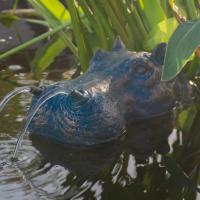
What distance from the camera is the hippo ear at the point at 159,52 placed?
1567 millimetres

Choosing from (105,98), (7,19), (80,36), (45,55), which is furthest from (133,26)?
(7,19)

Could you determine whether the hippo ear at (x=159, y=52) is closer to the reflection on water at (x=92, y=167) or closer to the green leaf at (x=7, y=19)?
the reflection on water at (x=92, y=167)

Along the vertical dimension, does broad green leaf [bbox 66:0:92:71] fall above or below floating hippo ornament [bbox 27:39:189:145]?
above

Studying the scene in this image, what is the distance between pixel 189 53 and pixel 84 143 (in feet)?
1.31

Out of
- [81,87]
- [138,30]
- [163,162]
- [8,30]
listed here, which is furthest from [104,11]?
[8,30]

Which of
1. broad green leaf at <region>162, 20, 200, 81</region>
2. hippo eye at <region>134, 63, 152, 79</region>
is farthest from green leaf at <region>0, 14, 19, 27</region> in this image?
broad green leaf at <region>162, 20, 200, 81</region>

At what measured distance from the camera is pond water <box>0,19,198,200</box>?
3.81 ft

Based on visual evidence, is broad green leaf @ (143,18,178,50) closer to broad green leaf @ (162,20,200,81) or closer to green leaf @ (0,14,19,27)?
broad green leaf @ (162,20,200,81)

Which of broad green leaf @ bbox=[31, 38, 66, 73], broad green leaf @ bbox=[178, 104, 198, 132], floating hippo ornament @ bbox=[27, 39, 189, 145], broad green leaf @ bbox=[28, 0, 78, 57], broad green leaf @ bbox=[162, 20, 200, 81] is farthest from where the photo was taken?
broad green leaf @ bbox=[31, 38, 66, 73]

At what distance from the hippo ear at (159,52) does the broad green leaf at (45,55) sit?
0.52 meters

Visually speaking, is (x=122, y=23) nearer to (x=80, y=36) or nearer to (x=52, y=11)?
(x=80, y=36)

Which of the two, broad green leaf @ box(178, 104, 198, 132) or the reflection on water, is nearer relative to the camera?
the reflection on water

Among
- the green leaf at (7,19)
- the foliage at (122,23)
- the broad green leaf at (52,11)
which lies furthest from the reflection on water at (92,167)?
the green leaf at (7,19)

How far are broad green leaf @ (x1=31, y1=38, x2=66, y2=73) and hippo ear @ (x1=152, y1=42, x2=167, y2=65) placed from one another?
525 millimetres
